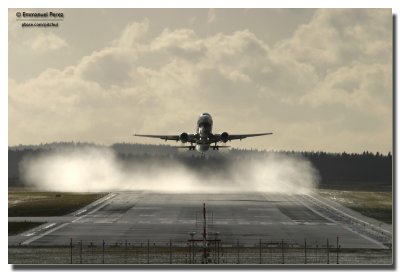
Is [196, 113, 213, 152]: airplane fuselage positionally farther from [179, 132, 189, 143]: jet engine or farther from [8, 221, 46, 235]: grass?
[8, 221, 46, 235]: grass

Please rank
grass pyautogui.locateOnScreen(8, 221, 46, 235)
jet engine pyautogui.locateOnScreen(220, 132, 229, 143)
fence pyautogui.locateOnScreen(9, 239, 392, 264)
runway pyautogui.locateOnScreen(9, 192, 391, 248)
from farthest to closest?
jet engine pyautogui.locateOnScreen(220, 132, 229, 143), grass pyautogui.locateOnScreen(8, 221, 46, 235), runway pyautogui.locateOnScreen(9, 192, 391, 248), fence pyautogui.locateOnScreen(9, 239, 392, 264)

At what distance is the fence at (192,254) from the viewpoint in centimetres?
7212

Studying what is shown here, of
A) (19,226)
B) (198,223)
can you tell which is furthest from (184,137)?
(19,226)

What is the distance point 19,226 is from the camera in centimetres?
10225

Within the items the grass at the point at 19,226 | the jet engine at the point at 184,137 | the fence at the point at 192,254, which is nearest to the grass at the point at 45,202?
the grass at the point at 19,226

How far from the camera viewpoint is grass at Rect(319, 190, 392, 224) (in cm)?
12221

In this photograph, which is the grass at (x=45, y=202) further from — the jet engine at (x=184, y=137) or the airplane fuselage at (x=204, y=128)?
the airplane fuselage at (x=204, y=128)

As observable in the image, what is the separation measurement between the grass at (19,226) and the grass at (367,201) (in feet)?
188

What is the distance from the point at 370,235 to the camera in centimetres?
9481

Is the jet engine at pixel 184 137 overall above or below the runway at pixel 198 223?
above

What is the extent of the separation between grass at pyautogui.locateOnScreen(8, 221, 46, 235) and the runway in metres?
2.11

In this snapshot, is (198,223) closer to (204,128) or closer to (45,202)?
(204,128)

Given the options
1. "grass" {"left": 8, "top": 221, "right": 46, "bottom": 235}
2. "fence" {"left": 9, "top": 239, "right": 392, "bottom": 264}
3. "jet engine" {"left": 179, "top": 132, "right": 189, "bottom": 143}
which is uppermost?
"jet engine" {"left": 179, "top": 132, "right": 189, "bottom": 143}

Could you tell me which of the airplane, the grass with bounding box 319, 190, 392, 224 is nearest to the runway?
the grass with bounding box 319, 190, 392, 224
